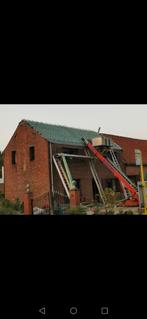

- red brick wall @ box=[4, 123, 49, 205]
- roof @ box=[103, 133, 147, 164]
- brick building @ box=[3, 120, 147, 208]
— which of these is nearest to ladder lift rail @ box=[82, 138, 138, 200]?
brick building @ box=[3, 120, 147, 208]

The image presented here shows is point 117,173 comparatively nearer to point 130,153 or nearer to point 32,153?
point 130,153

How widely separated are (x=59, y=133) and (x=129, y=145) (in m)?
2.92

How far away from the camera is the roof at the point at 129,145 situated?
10.5 m

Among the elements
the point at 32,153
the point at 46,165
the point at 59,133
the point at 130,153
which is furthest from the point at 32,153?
the point at 130,153

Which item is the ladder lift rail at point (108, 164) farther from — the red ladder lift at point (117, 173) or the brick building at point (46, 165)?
the brick building at point (46, 165)

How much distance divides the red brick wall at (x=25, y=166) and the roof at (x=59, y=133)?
0.19 m

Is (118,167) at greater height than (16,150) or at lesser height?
lesser

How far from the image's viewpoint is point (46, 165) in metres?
8.57

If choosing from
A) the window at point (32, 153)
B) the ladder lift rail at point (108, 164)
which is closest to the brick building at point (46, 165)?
the window at point (32, 153)

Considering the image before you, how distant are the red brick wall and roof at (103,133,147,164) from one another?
2.70 metres
